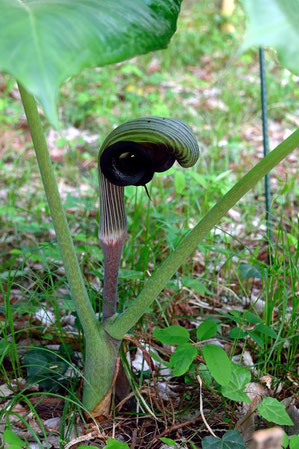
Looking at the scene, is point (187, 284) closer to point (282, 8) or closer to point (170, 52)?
point (282, 8)

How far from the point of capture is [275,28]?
2.12 feet

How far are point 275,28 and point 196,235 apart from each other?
487 mm

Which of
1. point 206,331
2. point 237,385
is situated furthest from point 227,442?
point 206,331

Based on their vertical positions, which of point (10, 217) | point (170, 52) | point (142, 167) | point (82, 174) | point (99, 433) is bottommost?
point (99, 433)

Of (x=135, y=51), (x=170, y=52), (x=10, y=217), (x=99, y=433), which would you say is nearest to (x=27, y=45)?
(x=135, y=51)

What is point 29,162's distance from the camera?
303cm

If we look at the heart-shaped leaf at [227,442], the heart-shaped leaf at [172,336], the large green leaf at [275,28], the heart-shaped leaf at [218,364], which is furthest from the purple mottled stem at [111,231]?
the large green leaf at [275,28]

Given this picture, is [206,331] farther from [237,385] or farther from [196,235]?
[196,235]

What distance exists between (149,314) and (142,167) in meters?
0.63

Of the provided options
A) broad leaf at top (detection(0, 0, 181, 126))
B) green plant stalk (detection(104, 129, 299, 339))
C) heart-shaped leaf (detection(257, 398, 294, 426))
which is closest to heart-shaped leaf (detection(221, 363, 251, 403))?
heart-shaped leaf (detection(257, 398, 294, 426))

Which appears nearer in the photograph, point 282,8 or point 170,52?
point 282,8

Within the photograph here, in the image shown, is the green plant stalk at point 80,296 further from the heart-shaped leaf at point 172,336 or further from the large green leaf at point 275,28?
the large green leaf at point 275,28

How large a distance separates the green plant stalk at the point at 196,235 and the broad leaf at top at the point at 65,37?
30 centimetres

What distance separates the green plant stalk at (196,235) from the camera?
3.10 ft
